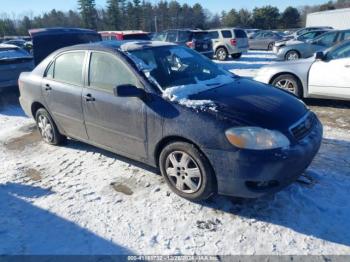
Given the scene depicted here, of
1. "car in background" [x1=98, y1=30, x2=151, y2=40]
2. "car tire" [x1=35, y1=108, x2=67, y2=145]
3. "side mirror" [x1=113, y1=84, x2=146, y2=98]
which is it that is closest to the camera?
"side mirror" [x1=113, y1=84, x2=146, y2=98]

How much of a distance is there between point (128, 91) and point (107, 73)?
723mm

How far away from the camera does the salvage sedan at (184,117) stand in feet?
9.64

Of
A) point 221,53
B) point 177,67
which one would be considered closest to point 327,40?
point 221,53

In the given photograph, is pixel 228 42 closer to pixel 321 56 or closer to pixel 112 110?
pixel 321 56

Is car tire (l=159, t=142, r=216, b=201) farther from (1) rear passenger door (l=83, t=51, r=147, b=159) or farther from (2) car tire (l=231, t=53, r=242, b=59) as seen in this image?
(2) car tire (l=231, t=53, r=242, b=59)

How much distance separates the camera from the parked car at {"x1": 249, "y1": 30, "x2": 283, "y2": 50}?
76.8ft

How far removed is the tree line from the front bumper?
2247 inches

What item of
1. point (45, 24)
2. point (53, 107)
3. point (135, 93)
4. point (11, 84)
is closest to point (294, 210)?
point (135, 93)

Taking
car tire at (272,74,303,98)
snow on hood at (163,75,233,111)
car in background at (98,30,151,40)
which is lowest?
car tire at (272,74,303,98)

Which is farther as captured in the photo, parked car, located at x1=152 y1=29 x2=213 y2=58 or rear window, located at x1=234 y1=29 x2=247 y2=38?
rear window, located at x1=234 y1=29 x2=247 y2=38

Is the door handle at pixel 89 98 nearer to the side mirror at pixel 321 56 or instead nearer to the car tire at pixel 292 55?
the side mirror at pixel 321 56

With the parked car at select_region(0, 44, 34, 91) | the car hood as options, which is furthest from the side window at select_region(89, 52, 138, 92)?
the parked car at select_region(0, 44, 34, 91)

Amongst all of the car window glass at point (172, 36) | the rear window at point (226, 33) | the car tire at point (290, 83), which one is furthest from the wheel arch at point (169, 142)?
→ the rear window at point (226, 33)

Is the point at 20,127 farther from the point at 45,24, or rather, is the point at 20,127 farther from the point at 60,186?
the point at 45,24
